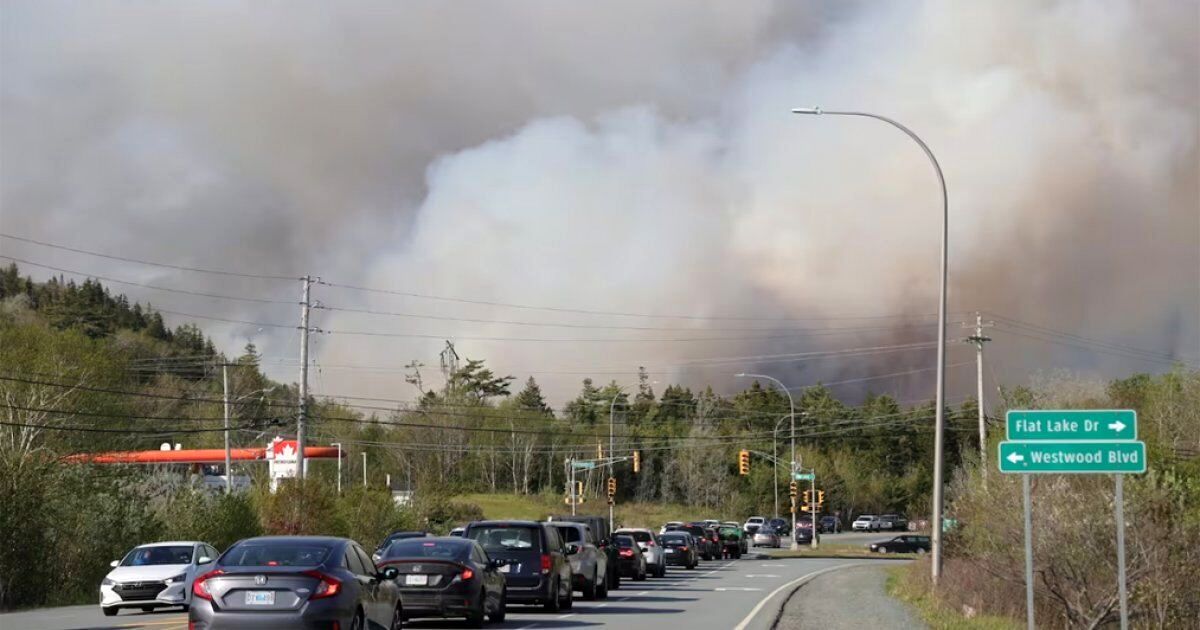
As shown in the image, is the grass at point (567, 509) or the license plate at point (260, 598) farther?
the grass at point (567, 509)

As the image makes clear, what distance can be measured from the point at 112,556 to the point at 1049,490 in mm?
27323

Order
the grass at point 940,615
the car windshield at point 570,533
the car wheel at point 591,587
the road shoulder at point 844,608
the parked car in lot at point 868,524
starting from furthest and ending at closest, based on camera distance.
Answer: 1. the parked car in lot at point 868,524
2. the car windshield at point 570,533
3. the car wheel at point 591,587
4. the road shoulder at point 844,608
5. the grass at point 940,615

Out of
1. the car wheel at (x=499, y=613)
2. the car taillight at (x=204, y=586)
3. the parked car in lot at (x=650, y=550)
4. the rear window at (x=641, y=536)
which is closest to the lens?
the car taillight at (x=204, y=586)

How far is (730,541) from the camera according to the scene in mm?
75750

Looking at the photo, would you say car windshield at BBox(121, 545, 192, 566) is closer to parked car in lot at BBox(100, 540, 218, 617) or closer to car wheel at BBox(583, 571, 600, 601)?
parked car in lot at BBox(100, 540, 218, 617)

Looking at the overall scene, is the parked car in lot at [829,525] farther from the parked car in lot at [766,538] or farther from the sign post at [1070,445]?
the sign post at [1070,445]

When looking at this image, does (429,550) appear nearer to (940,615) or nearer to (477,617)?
(477,617)

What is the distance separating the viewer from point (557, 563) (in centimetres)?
2938

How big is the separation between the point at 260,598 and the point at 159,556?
50.7 ft

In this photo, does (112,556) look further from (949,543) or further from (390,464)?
(390,464)

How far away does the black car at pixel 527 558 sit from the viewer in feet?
93.6

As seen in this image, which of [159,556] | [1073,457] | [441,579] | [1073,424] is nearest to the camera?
[1073,457]

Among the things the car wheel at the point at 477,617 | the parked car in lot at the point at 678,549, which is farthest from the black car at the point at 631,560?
the car wheel at the point at 477,617

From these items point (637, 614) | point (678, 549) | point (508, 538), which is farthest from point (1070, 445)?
point (678, 549)
